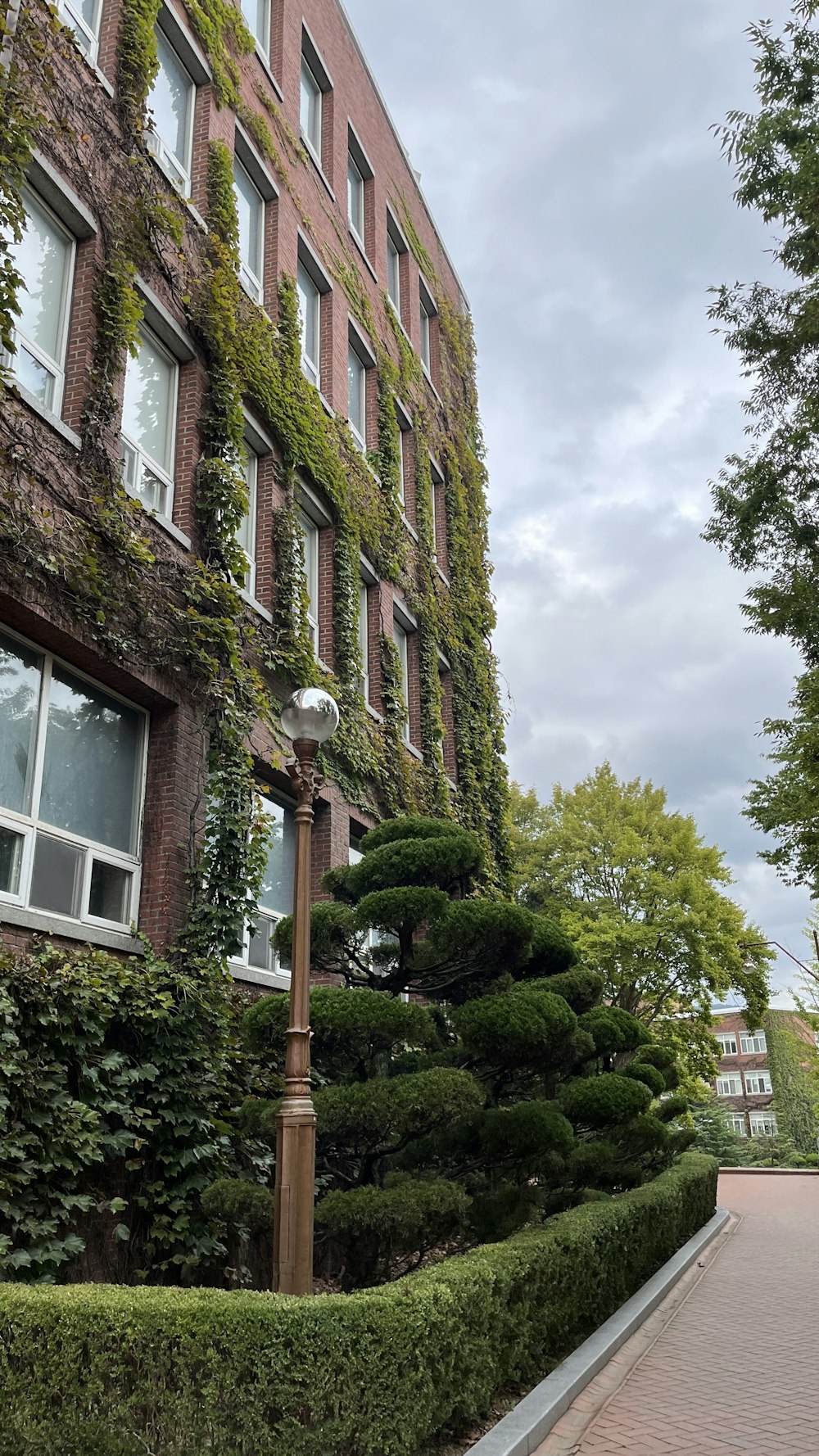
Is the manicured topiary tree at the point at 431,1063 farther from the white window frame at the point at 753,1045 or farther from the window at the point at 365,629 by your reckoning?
the white window frame at the point at 753,1045

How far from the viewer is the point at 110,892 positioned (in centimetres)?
884

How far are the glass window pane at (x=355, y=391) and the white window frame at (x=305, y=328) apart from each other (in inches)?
48.3

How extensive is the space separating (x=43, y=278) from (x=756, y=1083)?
7557 centimetres

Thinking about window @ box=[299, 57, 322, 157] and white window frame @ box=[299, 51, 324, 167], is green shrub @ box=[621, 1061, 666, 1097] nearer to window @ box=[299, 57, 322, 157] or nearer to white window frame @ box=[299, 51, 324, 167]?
white window frame @ box=[299, 51, 324, 167]

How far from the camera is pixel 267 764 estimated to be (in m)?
11.1

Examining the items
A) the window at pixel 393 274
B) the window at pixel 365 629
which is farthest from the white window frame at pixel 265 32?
the window at pixel 365 629

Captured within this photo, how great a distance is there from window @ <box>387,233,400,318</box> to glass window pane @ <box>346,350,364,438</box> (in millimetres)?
3069

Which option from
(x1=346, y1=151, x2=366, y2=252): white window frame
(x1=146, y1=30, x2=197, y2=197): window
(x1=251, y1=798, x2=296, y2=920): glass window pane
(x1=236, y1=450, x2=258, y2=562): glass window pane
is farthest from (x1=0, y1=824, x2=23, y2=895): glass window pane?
(x1=346, y1=151, x2=366, y2=252): white window frame

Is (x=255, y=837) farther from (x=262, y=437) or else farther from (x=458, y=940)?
(x=262, y=437)

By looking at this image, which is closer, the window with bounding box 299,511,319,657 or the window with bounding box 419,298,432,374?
the window with bounding box 299,511,319,657

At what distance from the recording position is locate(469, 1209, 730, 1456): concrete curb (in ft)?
16.7

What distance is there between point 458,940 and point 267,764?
3.77m

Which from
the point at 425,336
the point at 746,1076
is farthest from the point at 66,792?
the point at 746,1076

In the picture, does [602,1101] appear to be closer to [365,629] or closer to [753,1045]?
[365,629]
